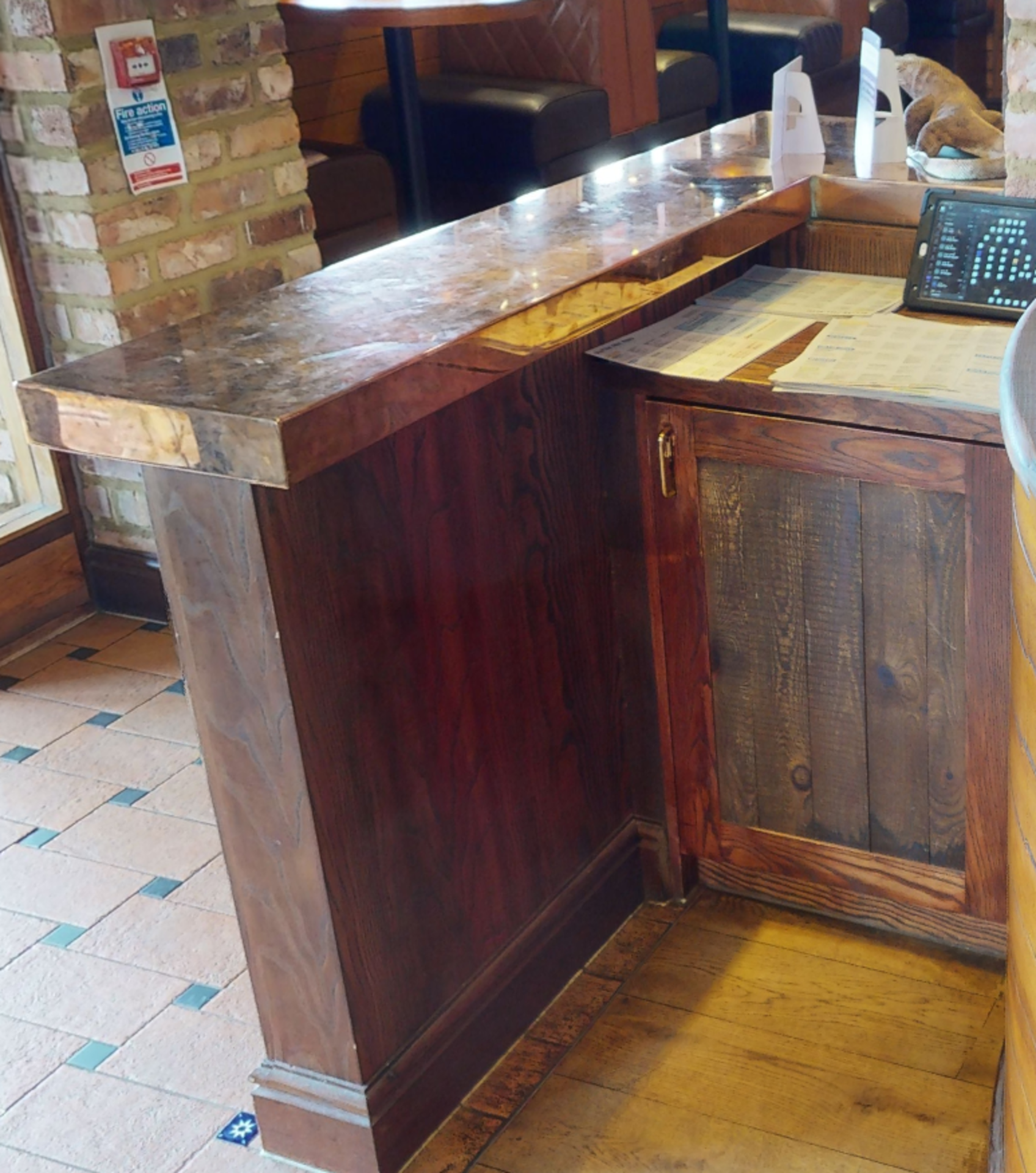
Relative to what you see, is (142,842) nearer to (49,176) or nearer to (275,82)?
(49,176)

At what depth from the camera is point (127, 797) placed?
2.81 m

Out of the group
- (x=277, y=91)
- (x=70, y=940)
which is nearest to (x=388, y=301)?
(x=70, y=940)

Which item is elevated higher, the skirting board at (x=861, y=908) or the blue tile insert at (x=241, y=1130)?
the skirting board at (x=861, y=908)

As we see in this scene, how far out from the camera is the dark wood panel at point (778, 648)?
204cm

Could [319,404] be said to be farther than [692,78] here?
No

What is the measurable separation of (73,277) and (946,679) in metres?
1.96

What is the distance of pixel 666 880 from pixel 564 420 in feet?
2.49

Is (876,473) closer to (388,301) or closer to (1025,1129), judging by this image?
(388,301)

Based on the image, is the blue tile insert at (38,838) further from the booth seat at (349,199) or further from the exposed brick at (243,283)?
the booth seat at (349,199)

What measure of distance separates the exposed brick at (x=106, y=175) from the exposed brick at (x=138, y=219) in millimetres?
39

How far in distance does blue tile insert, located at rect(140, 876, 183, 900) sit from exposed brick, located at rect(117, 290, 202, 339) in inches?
44.4

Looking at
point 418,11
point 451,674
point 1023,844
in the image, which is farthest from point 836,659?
point 418,11

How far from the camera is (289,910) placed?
5.86ft

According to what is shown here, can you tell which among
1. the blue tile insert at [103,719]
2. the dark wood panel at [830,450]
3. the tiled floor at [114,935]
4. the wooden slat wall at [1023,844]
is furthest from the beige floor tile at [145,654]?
the wooden slat wall at [1023,844]
